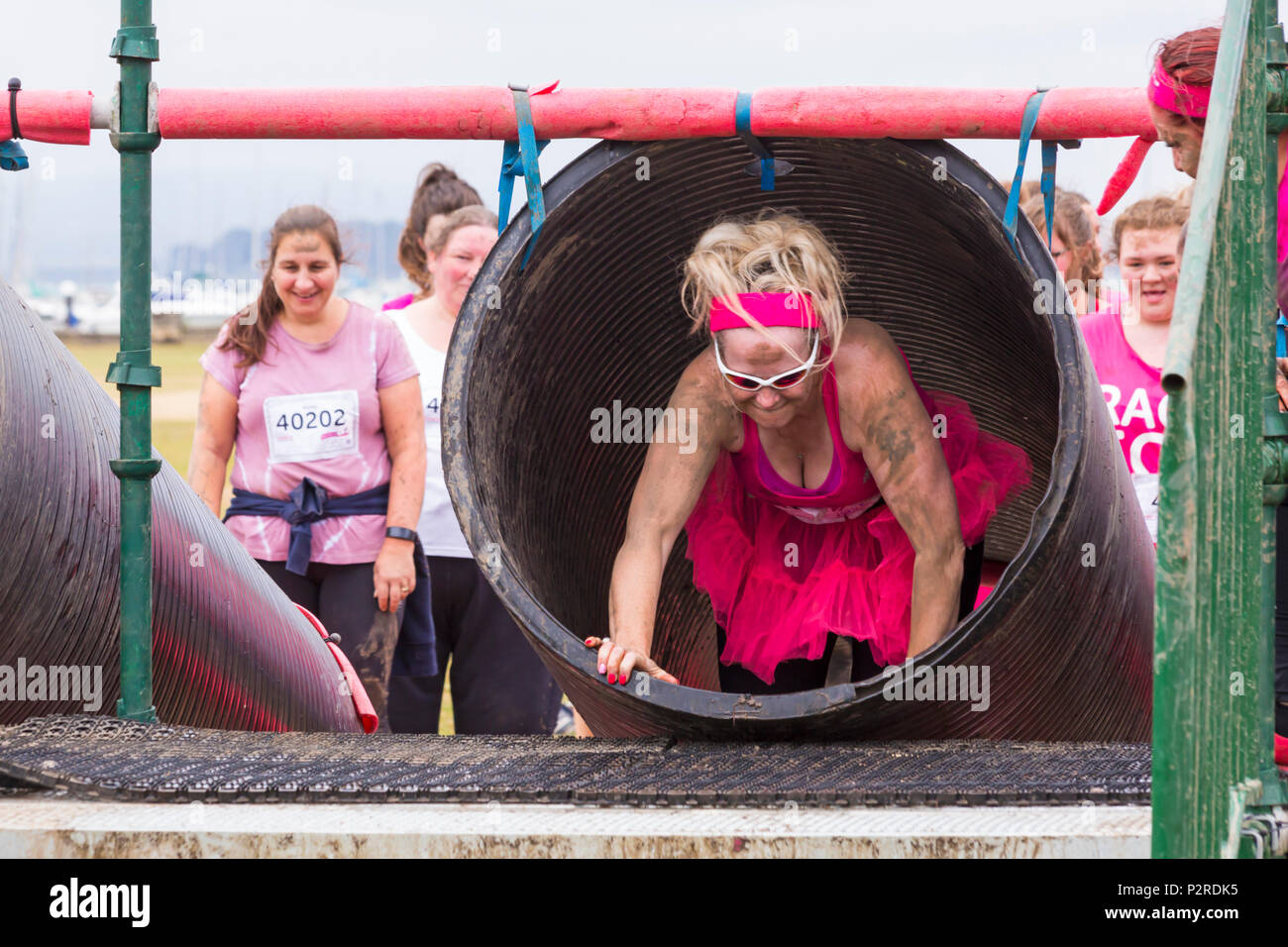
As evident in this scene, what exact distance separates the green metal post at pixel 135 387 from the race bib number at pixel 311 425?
4.47 ft

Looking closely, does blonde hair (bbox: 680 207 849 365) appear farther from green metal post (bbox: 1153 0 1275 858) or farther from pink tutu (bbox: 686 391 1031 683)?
green metal post (bbox: 1153 0 1275 858)

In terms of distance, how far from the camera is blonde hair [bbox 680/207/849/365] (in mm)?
3049

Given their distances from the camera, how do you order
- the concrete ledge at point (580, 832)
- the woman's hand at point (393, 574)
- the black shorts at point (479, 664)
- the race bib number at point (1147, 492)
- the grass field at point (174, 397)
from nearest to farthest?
1. the concrete ledge at point (580, 832)
2. the race bib number at point (1147, 492)
3. the woman's hand at point (393, 574)
4. the black shorts at point (479, 664)
5. the grass field at point (174, 397)

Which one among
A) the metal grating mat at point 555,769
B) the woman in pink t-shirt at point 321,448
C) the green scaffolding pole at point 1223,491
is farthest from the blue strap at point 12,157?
the green scaffolding pole at point 1223,491

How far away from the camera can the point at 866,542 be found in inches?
139

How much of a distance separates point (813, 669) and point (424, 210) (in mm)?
2456

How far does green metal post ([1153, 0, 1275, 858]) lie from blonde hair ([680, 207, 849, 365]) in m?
1.15

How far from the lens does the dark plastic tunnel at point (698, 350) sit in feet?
9.13

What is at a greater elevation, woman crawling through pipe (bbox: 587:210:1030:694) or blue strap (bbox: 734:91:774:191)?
blue strap (bbox: 734:91:774:191)

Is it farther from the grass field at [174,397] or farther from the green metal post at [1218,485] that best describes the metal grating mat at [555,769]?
the grass field at [174,397]

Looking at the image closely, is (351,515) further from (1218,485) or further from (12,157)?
(1218,485)

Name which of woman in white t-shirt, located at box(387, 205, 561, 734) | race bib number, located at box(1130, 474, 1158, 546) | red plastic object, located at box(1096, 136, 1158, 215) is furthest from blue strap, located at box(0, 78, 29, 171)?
race bib number, located at box(1130, 474, 1158, 546)
